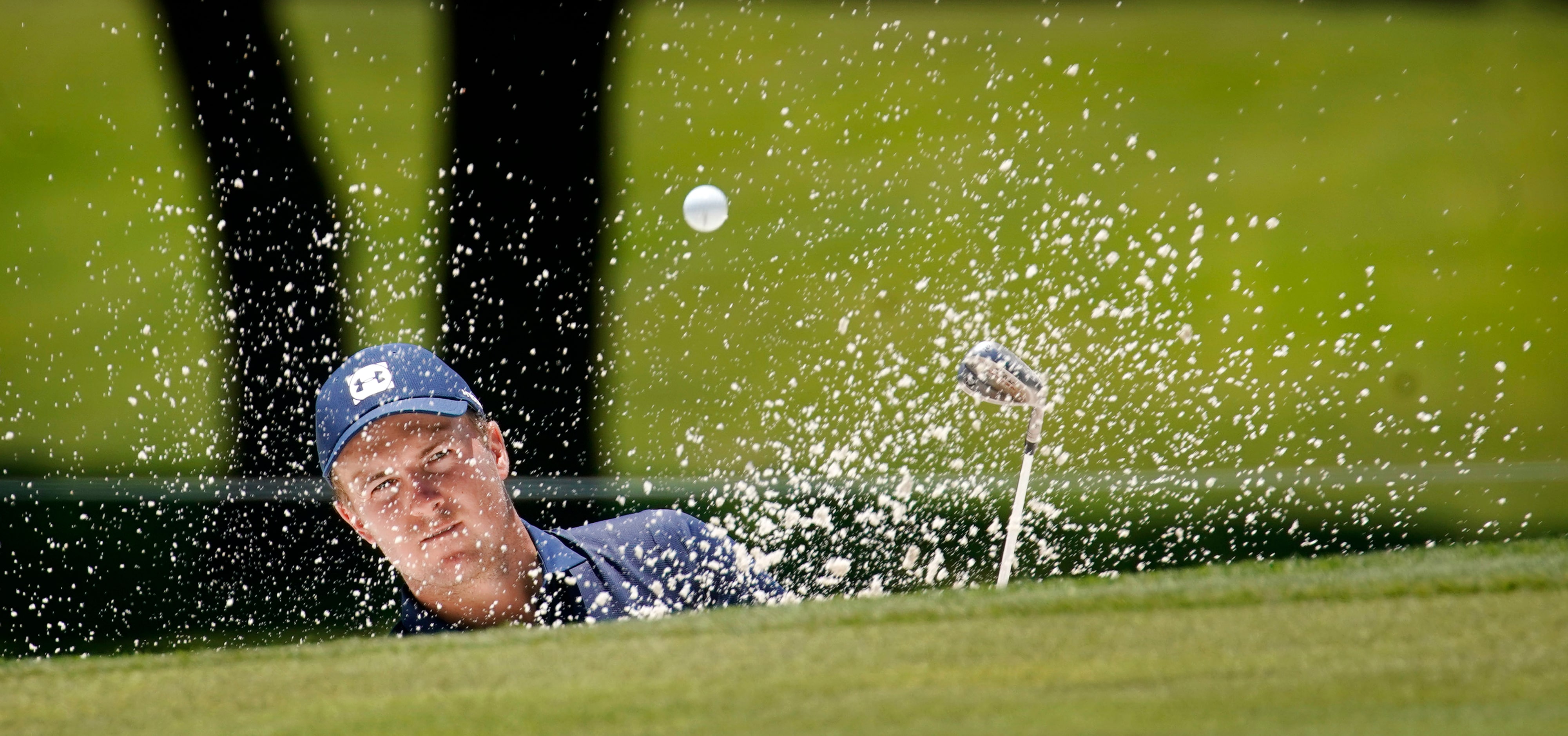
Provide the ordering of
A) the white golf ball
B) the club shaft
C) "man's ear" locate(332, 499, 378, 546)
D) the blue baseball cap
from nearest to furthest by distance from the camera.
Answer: the club shaft → the blue baseball cap → "man's ear" locate(332, 499, 378, 546) → the white golf ball

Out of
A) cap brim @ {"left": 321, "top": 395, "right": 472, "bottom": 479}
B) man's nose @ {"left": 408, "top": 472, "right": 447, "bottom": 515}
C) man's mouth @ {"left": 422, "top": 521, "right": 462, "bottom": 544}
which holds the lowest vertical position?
man's mouth @ {"left": 422, "top": 521, "right": 462, "bottom": 544}

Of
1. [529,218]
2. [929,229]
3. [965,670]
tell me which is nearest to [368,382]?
[529,218]

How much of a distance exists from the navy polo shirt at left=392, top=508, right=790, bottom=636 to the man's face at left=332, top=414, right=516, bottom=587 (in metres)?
0.10

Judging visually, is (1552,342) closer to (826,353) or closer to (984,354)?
(826,353)

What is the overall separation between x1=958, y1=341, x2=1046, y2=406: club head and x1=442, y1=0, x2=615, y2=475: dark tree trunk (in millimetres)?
1608

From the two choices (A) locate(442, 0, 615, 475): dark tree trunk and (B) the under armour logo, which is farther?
(A) locate(442, 0, 615, 475): dark tree trunk

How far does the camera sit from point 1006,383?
2.72 meters

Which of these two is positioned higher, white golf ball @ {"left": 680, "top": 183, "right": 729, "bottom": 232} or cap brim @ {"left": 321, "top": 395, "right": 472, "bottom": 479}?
white golf ball @ {"left": 680, "top": 183, "right": 729, "bottom": 232}

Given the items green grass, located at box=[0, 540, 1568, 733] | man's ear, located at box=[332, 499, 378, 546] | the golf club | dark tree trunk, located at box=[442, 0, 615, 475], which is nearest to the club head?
the golf club

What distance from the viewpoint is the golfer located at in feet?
9.21

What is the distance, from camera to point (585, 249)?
426cm

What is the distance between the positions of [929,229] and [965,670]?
308cm

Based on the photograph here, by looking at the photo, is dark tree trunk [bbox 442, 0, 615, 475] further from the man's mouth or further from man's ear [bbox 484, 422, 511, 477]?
the man's mouth

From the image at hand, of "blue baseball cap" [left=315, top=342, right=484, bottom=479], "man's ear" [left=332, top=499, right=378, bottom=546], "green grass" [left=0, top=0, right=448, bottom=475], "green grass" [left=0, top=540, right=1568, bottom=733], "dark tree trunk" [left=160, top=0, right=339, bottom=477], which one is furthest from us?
"green grass" [left=0, top=0, right=448, bottom=475]
